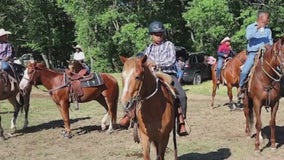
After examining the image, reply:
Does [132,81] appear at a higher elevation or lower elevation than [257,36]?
lower

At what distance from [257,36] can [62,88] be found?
4.93 metres

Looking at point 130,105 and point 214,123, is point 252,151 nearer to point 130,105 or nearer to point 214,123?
point 214,123

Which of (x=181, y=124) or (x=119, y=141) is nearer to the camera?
(x=181, y=124)

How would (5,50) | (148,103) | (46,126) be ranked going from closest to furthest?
(148,103)
(5,50)
(46,126)

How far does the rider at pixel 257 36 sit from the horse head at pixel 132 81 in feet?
13.7

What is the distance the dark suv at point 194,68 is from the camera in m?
25.4

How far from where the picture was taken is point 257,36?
30.2 feet

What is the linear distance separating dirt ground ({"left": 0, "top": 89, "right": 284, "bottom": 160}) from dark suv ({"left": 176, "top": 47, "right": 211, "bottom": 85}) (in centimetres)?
1037

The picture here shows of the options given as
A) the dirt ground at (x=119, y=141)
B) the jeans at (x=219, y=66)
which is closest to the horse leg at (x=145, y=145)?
the dirt ground at (x=119, y=141)

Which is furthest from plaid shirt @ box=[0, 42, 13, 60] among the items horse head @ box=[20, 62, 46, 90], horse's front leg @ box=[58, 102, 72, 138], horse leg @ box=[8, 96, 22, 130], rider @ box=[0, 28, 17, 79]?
horse's front leg @ box=[58, 102, 72, 138]

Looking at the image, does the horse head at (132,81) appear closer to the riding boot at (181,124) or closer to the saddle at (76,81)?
the riding boot at (181,124)

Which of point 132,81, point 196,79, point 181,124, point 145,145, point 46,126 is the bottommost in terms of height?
point 196,79

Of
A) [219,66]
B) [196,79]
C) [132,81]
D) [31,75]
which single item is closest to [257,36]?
[132,81]

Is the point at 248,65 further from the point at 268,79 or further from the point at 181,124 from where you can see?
the point at 181,124
